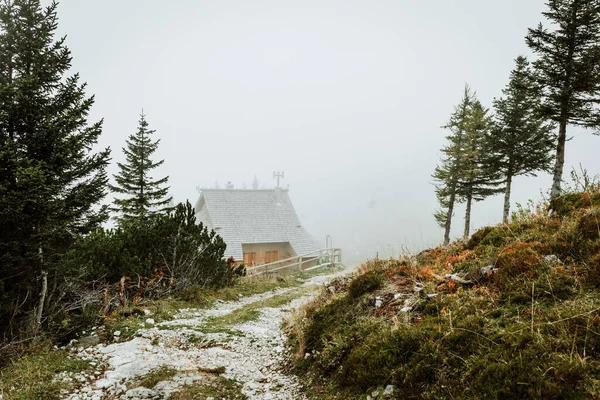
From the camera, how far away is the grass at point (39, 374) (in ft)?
13.8

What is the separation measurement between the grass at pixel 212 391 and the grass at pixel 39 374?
1760 mm

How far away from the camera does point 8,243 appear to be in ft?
Result: 17.7

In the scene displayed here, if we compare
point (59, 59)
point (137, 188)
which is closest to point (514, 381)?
point (59, 59)

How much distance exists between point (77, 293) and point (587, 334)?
9.26 m

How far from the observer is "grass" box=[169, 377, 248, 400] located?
414 centimetres

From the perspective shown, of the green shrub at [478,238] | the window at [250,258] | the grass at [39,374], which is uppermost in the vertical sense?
the green shrub at [478,238]

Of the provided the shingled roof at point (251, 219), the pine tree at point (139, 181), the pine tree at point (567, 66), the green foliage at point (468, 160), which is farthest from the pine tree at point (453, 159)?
the pine tree at point (139, 181)

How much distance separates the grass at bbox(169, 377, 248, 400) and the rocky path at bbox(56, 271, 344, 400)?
36mm

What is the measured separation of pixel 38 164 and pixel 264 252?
26274 millimetres

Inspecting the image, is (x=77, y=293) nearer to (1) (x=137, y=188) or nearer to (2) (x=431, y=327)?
(2) (x=431, y=327)

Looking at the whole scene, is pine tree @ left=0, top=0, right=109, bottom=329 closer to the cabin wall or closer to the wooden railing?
the wooden railing

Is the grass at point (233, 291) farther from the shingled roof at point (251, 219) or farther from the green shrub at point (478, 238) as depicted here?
the shingled roof at point (251, 219)

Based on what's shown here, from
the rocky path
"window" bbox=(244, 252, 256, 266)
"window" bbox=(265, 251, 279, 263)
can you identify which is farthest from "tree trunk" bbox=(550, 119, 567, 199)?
"window" bbox=(244, 252, 256, 266)

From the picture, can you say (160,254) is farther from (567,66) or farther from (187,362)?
(567,66)
